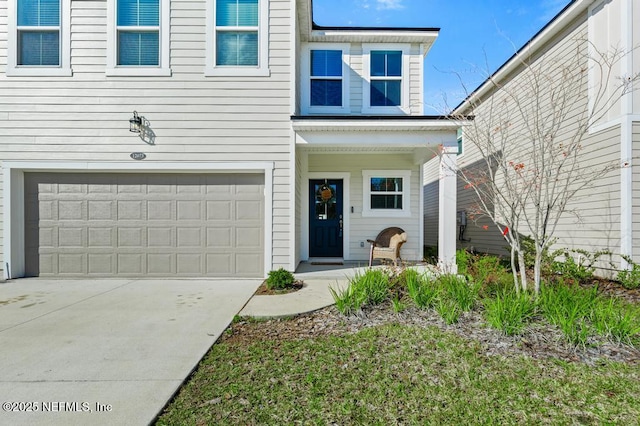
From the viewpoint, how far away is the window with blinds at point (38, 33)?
599 centimetres

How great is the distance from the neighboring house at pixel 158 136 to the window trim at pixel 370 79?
2.02 m

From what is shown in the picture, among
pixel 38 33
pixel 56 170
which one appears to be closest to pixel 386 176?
pixel 56 170

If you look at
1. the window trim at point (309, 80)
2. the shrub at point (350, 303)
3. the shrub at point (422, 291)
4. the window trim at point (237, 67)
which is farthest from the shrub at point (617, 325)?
the window trim at point (309, 80)

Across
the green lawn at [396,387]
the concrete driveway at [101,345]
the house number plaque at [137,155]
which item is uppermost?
Result: the house number plaque at [137,155]

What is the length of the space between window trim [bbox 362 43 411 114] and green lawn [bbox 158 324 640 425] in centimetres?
610

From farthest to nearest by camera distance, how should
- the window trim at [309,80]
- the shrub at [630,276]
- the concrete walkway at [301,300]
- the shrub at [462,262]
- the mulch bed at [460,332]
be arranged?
the window trim at [309,80]
the shrub at [462,262]
the shrub at [630,276]
the concrete walkway at [301,300]
the mulch bed at [460,332]

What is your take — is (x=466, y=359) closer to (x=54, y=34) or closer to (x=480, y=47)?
(x=480, y=47)

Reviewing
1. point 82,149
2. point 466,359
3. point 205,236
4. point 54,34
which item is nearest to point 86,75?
point 54,34

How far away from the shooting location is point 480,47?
5.00 m

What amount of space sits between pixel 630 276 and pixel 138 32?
32.1ft

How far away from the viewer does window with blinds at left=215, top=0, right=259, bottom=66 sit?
6.06 metres

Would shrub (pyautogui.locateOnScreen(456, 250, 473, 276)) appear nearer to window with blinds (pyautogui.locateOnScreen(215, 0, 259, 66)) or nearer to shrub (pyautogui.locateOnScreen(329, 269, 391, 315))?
shrub (pyautogui.locateOnScreen(329, 269, 391, 315))

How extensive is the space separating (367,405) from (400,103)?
7215mm

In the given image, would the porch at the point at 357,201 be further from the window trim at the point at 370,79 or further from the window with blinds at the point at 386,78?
the window with blinds at the point at 386,78
